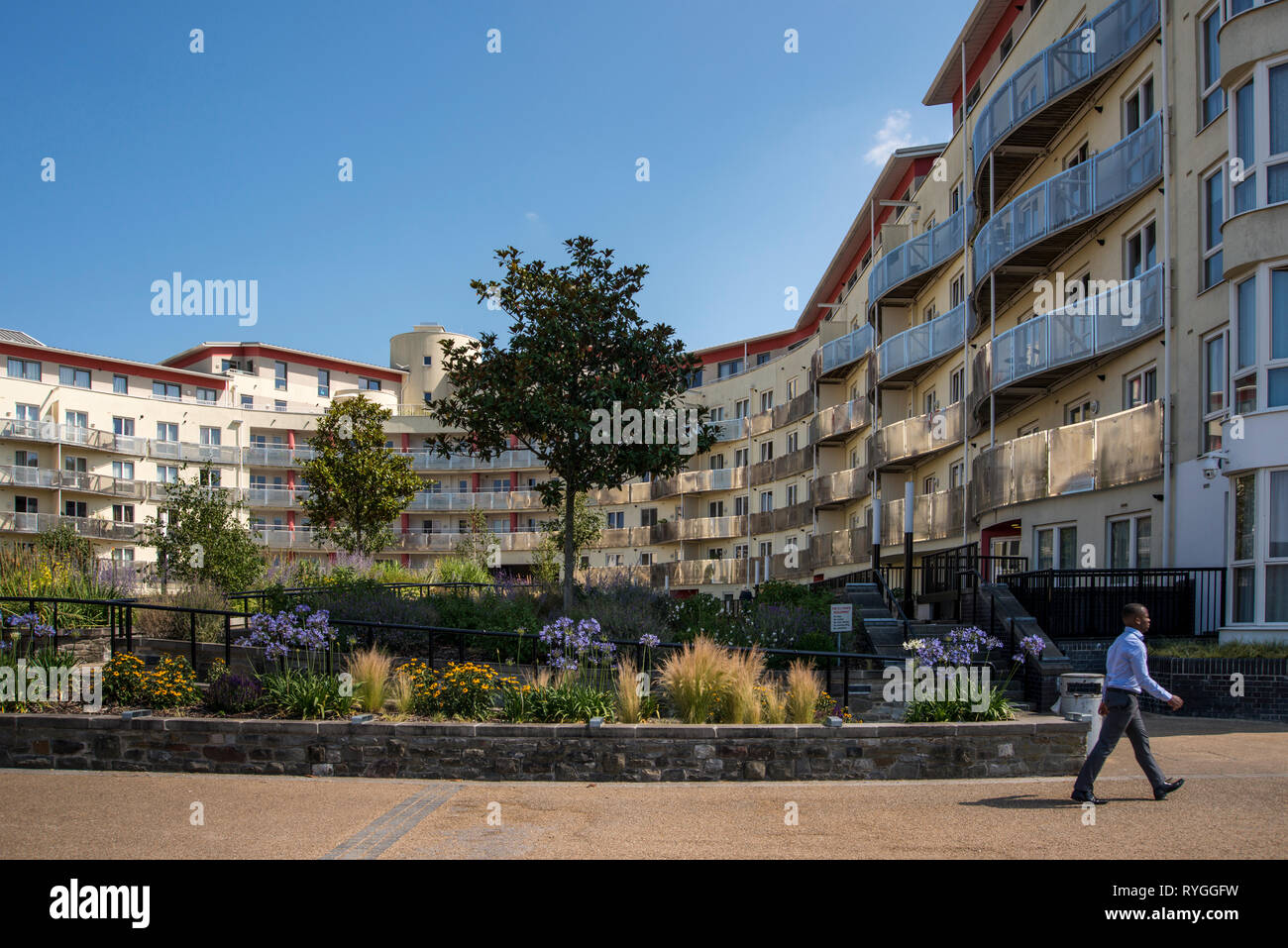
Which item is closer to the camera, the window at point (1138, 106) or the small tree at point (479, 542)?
the window at point (1138, 106)

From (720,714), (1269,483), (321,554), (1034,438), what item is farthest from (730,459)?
(720,714)

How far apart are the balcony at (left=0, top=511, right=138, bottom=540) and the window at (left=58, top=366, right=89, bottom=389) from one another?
299 inches

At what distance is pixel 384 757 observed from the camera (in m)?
11.1

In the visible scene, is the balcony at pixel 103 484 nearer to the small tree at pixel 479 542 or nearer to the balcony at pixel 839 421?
the small tree at pixel 479 542

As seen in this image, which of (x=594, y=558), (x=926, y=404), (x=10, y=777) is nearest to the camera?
(x=10, y=777)

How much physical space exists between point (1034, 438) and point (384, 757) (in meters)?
16.1

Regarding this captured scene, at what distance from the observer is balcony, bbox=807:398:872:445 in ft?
142

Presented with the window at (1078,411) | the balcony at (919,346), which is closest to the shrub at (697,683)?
the window at (1078,411)

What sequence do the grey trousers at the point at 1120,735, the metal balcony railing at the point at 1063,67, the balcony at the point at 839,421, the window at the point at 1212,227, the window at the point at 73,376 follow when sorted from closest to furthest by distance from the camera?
the grey trousers at the point at 1120,735
the window at the point at 1212,227
the metal balcony railing at the point at 1063,67
the balcony at the point at 839,421
the window at the point at 73,376

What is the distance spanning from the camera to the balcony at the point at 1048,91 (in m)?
21.9

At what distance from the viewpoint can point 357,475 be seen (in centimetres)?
4078

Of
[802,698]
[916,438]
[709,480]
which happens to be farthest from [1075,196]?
[709,480]

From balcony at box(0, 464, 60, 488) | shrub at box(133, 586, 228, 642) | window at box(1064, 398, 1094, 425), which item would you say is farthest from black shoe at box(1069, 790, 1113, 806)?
balcony at box(0, 464, 60, 488)

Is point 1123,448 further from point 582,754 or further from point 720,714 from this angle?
point 582,754
